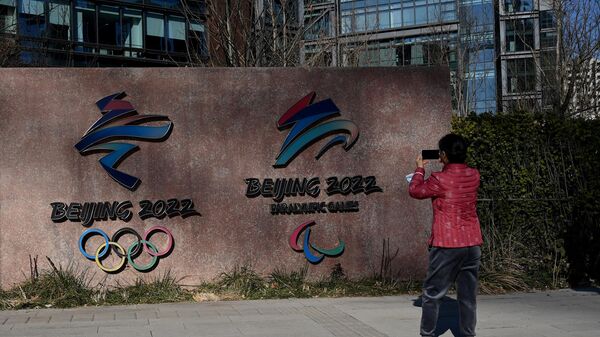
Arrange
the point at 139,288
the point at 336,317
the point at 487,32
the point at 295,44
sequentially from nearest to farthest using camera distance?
the point at 336,317, the point at 139,288, the point at 295,44, the point at 487,32

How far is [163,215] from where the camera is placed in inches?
456

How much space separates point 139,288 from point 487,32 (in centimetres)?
2320


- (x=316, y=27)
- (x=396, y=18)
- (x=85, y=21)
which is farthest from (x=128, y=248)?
(x=396, y=18)

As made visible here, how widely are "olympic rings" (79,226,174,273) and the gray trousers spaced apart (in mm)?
5075

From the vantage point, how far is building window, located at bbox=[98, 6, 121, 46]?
115 ft

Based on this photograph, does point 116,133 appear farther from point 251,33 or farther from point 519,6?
point 519,6

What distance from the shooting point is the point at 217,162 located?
1175cm

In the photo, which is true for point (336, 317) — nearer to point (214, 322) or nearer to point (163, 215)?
point (214, 322)

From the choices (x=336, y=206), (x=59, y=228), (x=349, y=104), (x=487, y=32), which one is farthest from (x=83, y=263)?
(x=487, y=32)

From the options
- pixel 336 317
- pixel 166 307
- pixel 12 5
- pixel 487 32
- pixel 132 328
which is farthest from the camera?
pixel 487 32

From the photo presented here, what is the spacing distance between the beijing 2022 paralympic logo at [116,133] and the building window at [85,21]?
23088 mm

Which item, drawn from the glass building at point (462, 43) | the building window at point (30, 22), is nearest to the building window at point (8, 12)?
the building window at point (30, 22)

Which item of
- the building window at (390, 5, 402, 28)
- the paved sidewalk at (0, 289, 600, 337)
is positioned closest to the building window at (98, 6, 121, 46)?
the building window at (390, 5, 402, 28)

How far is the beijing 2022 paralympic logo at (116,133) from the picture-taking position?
37.7ft
